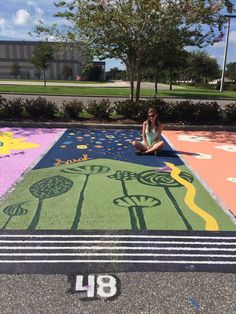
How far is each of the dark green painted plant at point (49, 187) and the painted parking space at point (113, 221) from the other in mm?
15

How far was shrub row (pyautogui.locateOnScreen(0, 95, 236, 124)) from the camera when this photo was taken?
12.9 meters

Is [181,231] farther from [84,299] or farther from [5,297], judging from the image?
[5,297]

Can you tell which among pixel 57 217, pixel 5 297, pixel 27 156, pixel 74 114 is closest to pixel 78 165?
pixel 27 156

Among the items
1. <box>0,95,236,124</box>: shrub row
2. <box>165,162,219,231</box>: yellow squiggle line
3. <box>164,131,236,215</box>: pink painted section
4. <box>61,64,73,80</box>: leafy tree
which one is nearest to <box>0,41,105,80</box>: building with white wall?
<box>61,64,73,80</box>: leafy tree

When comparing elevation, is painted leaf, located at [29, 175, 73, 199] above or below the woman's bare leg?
below

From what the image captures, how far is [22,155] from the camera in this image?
8336mm

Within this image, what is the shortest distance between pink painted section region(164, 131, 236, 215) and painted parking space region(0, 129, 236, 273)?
0.27 meters

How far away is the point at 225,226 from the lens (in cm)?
473

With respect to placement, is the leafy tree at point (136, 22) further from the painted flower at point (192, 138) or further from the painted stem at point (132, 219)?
the painted stem at point (132, 219)

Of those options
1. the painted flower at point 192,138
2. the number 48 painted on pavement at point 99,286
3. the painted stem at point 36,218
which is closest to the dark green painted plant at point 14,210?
the painted stem at point 36,218

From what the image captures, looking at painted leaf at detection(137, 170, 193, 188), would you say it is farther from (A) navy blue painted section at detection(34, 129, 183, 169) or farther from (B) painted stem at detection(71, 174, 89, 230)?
(B) painted stem at detection(71, 174, 89, 230)

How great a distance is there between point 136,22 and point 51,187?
7659 mm

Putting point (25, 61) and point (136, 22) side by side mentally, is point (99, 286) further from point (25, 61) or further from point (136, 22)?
point (25, 61)

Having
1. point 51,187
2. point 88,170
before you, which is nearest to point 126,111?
point 88,170
